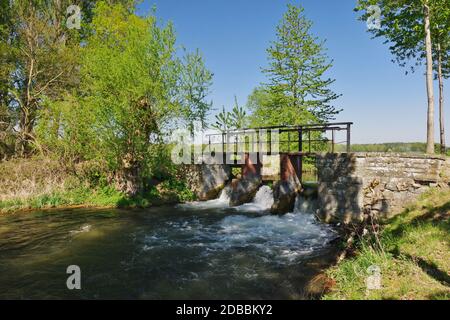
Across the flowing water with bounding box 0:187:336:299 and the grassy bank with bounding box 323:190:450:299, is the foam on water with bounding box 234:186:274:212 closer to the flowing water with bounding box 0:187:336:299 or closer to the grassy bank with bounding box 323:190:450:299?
the flowing water with bounding box 0:187:336:299

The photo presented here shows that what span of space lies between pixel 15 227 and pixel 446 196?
15861 mm

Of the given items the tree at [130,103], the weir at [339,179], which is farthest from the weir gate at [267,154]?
the tree at [130,103]

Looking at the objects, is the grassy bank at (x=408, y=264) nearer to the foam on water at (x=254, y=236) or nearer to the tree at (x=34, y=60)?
the foam on water at (x=254, y=236)

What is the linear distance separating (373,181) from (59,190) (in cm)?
1626

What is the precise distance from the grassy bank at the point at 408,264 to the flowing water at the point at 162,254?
3.71 feet

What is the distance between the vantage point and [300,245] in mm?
9781

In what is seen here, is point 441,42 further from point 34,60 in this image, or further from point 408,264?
point 34,60

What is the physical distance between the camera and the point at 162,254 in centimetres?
909

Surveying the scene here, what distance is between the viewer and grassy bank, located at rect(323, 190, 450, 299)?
5.30 m

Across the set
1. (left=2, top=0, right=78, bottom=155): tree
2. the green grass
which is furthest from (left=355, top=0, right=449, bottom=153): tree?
(left=2, top=0, right=78, bottom=155): tree

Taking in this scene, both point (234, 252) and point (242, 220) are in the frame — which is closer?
point (234, 252)

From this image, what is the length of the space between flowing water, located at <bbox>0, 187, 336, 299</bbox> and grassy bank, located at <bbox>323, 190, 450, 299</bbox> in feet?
3.71
